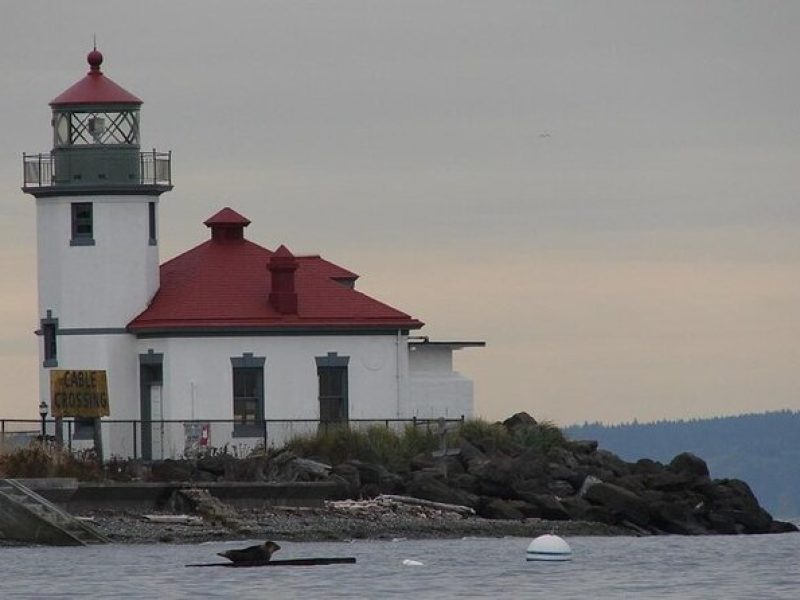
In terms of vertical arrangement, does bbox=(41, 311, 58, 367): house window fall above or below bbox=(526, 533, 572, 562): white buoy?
above

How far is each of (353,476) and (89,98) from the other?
31.7ft

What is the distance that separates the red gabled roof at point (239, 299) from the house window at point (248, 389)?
2.26 ft

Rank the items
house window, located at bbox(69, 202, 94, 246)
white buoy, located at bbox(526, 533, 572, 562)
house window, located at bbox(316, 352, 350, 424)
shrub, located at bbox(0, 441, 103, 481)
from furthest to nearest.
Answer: house window, located at bbox(316, 352, 350, 424)
house window, located at bbox(69, 202, 94, 246)
shrub, located at bbox(0, 441, 103, 481)
white buoy, located at bbox(526, 533, 572, 562)

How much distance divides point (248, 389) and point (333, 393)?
5.88ft

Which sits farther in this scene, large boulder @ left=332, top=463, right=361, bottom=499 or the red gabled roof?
the red gabled roof

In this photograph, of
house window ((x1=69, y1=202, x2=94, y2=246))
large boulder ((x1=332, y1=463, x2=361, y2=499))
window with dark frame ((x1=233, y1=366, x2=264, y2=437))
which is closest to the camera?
large boulder ((x1=332, y1=463, x2=361, y2=499))

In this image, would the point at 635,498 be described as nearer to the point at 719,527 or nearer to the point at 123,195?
the point at 719,527

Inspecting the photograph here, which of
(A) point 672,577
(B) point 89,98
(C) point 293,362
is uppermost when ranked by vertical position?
(B) point 89,98

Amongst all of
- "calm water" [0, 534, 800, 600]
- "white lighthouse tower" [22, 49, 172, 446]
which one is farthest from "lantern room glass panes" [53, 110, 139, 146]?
"calm water" [0, 534, 800, 600]

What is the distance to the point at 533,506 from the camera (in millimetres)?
60344

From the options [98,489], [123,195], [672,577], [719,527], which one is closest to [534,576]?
[672,577]

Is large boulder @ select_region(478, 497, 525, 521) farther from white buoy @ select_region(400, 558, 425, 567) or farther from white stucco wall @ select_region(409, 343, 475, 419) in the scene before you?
white buoy @ select_region(400, 558, 425, 567)

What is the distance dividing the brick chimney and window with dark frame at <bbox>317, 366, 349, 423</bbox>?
55.9 inches

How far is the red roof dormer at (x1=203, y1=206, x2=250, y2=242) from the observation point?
66.1 m
